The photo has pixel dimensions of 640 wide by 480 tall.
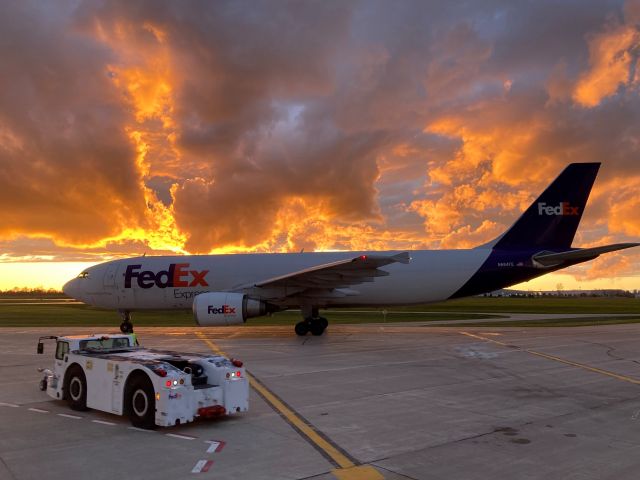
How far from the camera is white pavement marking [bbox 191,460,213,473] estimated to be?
7.11m

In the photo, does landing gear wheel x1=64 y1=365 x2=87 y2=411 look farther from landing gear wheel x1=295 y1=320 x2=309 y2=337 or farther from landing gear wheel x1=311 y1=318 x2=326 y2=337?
landing gear wheel x1=311 y1=318 x2=326 y2=337

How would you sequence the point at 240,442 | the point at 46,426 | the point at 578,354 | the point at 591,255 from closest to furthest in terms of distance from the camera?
the point at 240,442, the point at 46,426, the point at 578,354, the point at 591,255

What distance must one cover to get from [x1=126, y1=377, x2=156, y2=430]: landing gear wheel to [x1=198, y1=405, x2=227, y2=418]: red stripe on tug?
80cm

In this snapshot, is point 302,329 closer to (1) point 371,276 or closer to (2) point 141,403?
(1) point 371,276

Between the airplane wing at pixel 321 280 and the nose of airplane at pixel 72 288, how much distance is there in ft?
34.2

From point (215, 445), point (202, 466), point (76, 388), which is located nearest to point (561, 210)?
point (215, 445)

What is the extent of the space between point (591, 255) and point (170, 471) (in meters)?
23.9

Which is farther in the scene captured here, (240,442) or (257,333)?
(257,333)

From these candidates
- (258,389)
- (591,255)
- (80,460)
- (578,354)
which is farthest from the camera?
(591,255)

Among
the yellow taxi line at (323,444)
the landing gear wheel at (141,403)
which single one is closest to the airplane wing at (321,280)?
the yellow taxi line at (323,444)

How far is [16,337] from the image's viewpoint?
27.2 m

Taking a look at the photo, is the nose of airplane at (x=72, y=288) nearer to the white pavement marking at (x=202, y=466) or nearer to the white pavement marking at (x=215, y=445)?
the white pavement marking at (x=215, y=445)

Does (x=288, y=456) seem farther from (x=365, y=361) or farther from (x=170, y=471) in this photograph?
(x=365, y=361)

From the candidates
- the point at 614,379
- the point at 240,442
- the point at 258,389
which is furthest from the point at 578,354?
the point at 240,442
